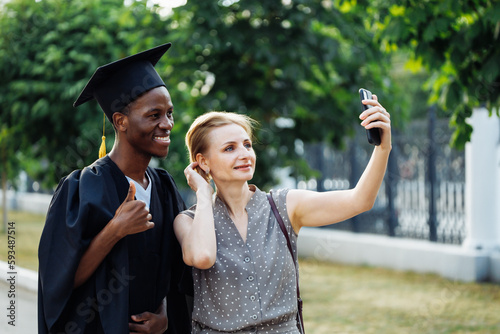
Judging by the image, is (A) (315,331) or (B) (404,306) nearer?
(A) (315,331)

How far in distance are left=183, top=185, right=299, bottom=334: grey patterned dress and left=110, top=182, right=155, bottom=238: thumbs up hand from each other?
35 cm

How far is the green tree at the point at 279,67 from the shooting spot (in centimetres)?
579

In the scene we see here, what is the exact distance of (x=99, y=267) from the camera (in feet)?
7.17

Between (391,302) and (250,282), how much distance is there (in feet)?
17.0

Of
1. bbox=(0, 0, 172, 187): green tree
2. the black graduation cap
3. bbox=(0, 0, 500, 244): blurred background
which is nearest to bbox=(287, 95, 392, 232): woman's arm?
the black graduation cap

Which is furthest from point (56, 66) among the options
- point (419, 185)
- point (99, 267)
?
point (99, 267)

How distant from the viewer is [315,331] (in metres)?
5.86

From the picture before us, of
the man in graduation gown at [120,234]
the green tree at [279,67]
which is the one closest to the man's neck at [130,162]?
the man in graduation gown at [120,234]

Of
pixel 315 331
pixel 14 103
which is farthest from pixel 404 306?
pixel 14 103

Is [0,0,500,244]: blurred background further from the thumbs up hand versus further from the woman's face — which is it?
the thumbs up hand

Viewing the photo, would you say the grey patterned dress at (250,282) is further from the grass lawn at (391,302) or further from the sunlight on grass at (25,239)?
the sunlight on grass at (25,239)

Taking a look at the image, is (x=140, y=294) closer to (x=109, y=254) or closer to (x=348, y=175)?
(x=109, y=254)

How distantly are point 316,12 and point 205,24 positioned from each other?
1.05m

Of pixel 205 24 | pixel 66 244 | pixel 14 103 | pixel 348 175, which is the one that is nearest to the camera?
pixel 66 244
